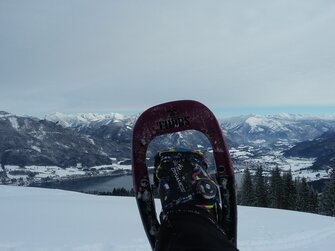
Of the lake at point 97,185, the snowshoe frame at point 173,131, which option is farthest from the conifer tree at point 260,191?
the lake at point 97,185

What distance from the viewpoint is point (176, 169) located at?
474 centimetres

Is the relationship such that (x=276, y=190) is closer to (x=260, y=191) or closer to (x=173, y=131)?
(x=260, y=191)

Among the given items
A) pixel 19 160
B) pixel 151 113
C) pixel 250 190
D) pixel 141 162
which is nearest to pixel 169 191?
pixel 141 162

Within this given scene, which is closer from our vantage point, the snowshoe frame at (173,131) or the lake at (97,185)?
the snowshoe frame at (173,131)

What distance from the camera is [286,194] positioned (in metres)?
33.7

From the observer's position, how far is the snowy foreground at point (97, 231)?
253 inches

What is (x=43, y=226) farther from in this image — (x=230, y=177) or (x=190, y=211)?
(x=190, y=211)

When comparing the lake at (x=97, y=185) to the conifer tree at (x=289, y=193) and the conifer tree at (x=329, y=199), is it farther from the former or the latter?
the conifer tree at (x=329, y=199)

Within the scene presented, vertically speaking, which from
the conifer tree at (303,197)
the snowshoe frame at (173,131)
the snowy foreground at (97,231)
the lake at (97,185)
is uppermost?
the snowshoe frame at (173,131)

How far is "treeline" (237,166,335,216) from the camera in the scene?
3167 cm

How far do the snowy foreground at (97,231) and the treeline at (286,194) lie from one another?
78.7 feet

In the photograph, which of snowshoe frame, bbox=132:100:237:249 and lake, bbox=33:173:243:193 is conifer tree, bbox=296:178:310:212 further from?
lake, bbox=33:173:243:193

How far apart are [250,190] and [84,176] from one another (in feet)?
404

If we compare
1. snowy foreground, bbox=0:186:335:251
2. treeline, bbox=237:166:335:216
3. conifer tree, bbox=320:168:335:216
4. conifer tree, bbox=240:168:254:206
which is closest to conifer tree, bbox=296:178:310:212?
treeline, bbox=237:166:335:216
